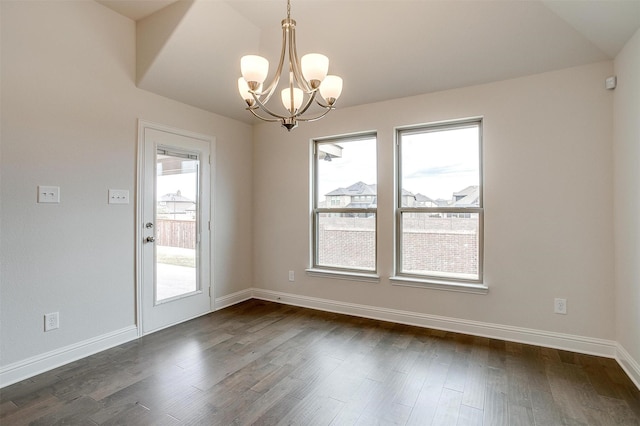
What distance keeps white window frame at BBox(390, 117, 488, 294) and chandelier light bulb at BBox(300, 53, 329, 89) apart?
6.07 ft

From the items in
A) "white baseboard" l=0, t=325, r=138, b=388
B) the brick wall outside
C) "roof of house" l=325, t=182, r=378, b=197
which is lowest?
"white baseboard" l=0, t=325, r=138, b=388

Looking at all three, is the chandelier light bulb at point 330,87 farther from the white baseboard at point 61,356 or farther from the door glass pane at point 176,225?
the white baseboard at point 61,356

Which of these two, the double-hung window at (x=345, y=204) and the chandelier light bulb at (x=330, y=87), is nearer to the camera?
the chandelier light bulb at (x=330, y=87)

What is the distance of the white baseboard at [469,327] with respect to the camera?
8.72 ft

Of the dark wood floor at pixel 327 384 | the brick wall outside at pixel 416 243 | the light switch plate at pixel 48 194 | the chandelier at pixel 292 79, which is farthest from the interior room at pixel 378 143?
the chandelier at pixel 292 79

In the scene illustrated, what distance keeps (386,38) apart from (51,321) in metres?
3.62

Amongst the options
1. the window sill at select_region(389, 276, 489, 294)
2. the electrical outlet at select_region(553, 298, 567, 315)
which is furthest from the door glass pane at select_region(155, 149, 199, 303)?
the electrical outlet at select_region(553, 298, 567, 315)

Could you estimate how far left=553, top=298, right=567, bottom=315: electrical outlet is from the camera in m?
2.74

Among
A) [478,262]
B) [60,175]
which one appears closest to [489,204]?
[478,262]

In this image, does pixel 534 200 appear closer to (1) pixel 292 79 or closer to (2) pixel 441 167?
(2) pixel 441 167

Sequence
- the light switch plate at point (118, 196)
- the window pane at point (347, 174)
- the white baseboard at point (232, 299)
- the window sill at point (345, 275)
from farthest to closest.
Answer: the white baseboard at point (232, 299) < the window pane at point (347, 174) < the window sill at point (345, 275) < the light switch plate at point (118, 196)

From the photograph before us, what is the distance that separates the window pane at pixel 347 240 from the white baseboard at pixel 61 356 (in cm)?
220

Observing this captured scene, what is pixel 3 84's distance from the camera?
221 cm

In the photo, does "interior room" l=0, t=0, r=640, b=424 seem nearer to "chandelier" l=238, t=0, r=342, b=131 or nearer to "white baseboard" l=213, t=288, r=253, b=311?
"white baseboard" l=213, t=288, r=253, b=311
